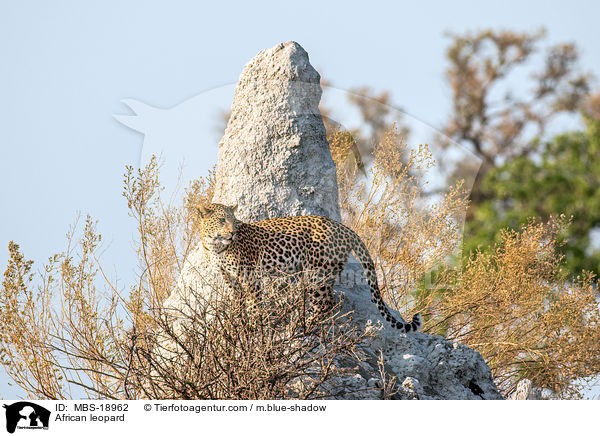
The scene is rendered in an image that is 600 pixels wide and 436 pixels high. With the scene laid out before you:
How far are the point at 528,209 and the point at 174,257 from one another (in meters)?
8.31

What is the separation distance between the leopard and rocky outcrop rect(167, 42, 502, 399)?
25cm

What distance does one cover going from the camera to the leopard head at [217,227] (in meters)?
5.71

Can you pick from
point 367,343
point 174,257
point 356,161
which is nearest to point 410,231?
point 356,161

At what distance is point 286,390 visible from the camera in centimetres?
524

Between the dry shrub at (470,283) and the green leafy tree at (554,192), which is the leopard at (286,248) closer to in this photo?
the dry shrub at (470,283)

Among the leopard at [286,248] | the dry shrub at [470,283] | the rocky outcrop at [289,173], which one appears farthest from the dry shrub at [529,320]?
the leopard at [286,248]

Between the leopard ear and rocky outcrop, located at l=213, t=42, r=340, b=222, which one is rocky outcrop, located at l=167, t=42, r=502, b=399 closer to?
rocky outcrop, located at l=213, t=42, r=340, b=222

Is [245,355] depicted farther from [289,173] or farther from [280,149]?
[280,149]

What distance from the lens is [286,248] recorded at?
589 centimetres

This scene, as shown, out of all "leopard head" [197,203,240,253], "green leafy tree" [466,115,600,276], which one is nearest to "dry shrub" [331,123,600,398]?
"leopard head" [197,203,240,253]

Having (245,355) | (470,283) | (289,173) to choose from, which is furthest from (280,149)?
(470,283)

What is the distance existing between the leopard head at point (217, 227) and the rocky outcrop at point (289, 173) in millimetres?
477

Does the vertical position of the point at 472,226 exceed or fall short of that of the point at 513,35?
it falls short
